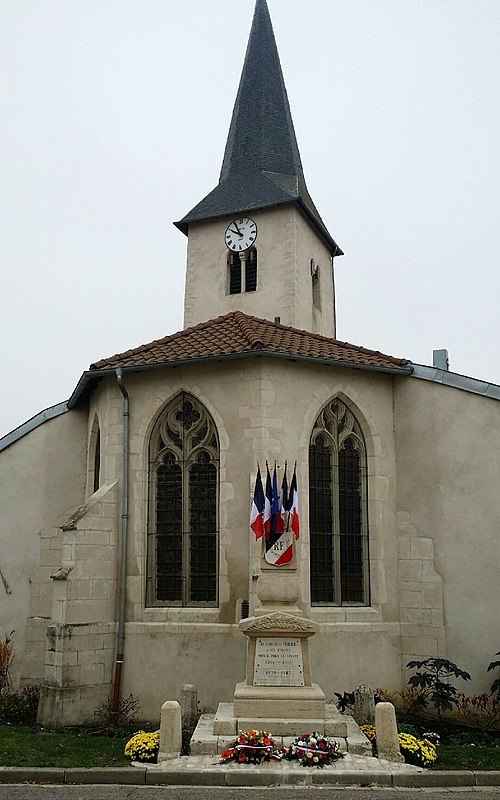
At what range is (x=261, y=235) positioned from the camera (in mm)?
20812

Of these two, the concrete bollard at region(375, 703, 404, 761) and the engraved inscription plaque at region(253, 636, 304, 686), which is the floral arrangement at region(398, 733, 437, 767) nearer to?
the concrete bollard at region(375, 703, 404, 761)

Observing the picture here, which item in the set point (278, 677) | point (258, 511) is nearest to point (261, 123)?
point (258, 511)

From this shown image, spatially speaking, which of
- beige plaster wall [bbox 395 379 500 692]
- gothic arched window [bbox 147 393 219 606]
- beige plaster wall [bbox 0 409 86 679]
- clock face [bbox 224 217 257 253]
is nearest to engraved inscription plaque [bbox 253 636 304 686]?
gothic arched window [bbox 147 393 219 606]

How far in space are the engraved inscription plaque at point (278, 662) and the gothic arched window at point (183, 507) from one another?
3.05 metres

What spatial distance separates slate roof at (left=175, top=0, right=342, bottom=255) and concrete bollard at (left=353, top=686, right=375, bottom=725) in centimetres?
1382

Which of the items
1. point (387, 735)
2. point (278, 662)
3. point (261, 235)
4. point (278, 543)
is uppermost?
point (261, 235)

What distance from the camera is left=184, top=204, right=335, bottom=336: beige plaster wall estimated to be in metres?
20.0

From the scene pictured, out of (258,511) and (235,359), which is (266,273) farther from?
(258,511)

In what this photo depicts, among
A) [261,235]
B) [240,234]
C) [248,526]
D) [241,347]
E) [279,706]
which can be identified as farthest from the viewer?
[240,234]

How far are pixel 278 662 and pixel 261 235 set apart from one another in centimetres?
1409

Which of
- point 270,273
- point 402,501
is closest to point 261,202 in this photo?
point 270,273

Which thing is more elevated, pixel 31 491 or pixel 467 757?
pixel 31 491

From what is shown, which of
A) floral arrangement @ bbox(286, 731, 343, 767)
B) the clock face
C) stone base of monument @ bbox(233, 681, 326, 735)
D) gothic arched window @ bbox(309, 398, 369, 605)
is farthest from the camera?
the clock face

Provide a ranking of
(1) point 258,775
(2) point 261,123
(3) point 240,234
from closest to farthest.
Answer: (1) point 258,775 → (3) point 240,234 → (2) point 261,123
